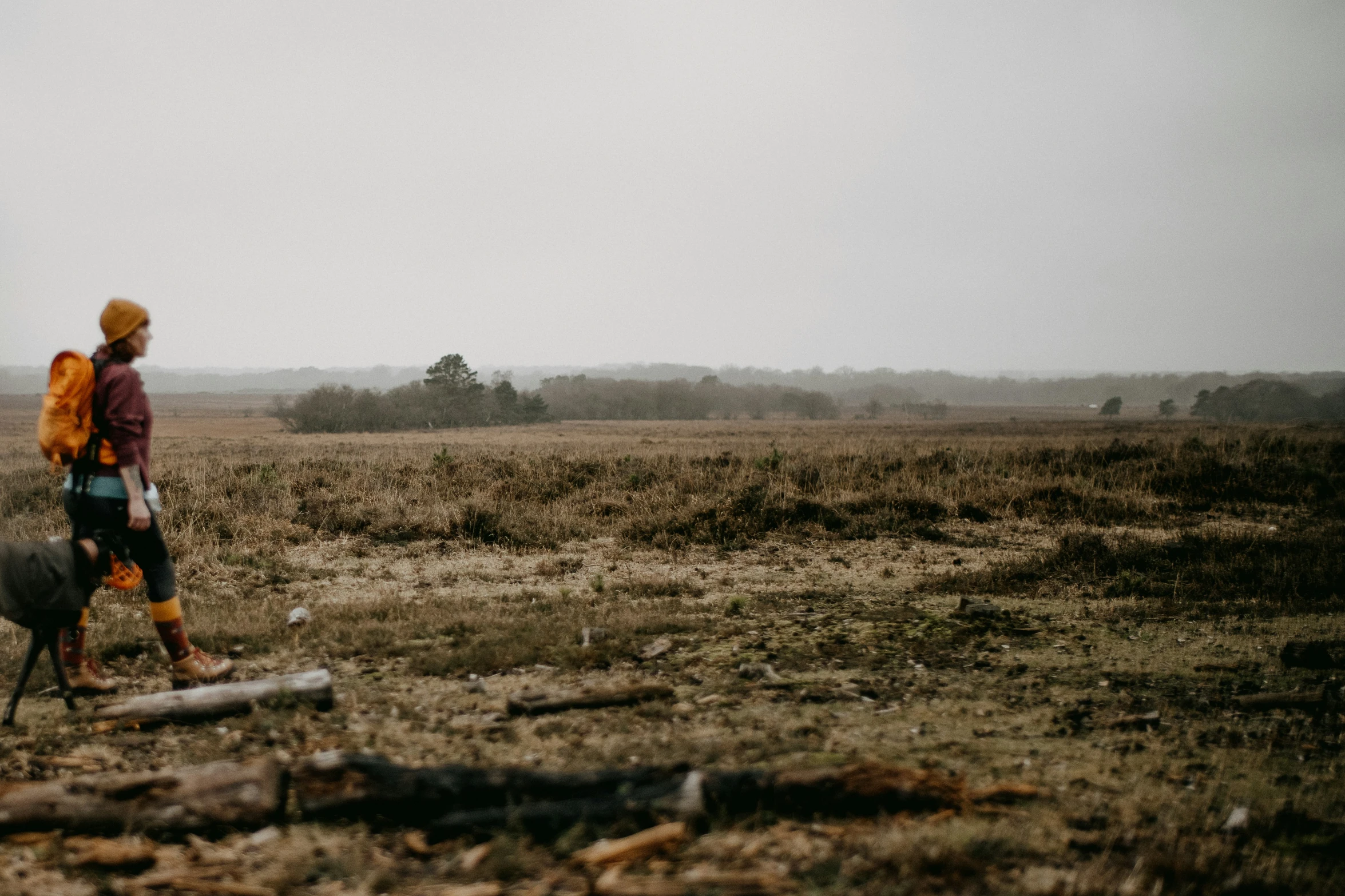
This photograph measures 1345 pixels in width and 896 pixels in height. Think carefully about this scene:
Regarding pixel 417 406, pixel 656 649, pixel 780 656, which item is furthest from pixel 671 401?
pixel 780 656

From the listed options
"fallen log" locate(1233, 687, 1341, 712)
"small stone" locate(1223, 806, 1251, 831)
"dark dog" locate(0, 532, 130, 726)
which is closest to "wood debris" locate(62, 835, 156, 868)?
"dark dog" locate(0, 532, 130, 726)

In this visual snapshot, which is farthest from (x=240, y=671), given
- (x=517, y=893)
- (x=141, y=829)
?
(x=517, y=893)

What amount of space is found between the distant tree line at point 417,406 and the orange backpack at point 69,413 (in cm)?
7048

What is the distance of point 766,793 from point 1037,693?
2719 millimetres

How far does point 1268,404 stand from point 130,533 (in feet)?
259

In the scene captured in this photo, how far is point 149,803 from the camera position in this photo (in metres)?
3.14

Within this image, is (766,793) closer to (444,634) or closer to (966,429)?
(444,634)

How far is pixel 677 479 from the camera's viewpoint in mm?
14938

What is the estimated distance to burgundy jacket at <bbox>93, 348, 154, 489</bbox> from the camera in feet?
14.1

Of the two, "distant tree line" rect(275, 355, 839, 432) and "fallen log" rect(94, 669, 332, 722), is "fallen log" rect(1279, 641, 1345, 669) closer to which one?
"fallen log" rect(94, 669, 332, 722)

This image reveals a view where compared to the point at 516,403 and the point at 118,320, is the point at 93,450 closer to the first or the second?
the point at 118,320

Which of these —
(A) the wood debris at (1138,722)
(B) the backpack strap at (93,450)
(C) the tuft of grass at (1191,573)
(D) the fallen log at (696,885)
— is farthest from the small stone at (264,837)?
(C) the tuft of grass at (1191,573)

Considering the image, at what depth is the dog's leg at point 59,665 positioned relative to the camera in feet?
14.3

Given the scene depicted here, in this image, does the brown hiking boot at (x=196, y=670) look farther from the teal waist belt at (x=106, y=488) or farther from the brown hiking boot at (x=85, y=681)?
the teal waist belt at (x=106, y=488)
